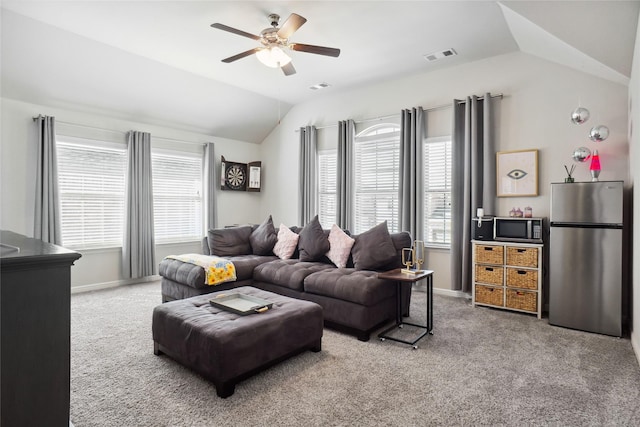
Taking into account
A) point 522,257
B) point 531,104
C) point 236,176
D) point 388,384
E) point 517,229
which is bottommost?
point 388,384

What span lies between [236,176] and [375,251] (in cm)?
384

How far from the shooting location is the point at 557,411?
2.04 meters

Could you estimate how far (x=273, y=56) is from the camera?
3508 millimetres

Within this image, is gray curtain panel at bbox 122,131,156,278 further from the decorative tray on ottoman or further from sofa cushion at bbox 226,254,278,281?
→ the decorative tray on ottoman

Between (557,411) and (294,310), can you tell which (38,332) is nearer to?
(294,310)

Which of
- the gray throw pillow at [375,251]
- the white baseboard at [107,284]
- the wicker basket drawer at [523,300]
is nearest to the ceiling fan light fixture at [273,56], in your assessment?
the gray throw pillow at [375,251]

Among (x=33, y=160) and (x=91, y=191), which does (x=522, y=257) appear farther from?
(x=33, y=160)

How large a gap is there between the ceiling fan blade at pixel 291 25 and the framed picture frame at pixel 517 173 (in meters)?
2.88

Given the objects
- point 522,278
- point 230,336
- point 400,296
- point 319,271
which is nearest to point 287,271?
point 319,271

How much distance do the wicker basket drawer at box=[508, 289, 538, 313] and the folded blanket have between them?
10.2 ft

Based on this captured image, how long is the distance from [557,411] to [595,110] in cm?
324

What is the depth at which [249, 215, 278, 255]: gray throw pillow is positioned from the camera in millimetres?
4820

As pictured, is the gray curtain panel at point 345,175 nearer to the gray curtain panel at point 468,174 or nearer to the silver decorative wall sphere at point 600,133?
the gray curtain panel at point 468,174

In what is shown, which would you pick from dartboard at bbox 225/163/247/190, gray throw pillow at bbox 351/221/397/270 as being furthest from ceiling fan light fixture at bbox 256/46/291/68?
dartboard at bbox 225/163/247/190
